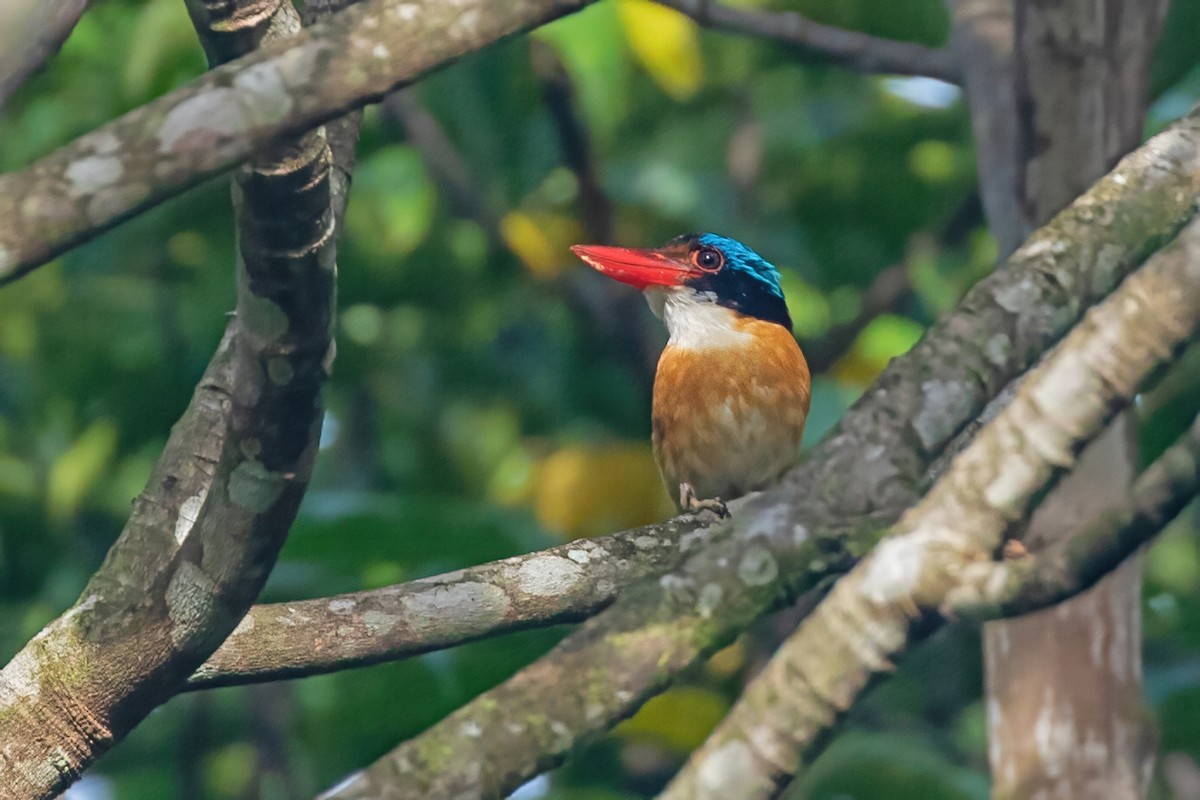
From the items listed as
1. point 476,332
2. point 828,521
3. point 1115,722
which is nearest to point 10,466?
point 476,332

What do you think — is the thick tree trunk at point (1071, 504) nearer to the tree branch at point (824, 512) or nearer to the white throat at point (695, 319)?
the white throat at point (695, 319)

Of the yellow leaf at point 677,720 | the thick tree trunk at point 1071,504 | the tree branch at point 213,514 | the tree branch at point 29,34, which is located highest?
the tree branch at point 29,34

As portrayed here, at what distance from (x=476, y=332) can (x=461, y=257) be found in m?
0.25

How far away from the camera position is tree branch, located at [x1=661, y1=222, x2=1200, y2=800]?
1.65m

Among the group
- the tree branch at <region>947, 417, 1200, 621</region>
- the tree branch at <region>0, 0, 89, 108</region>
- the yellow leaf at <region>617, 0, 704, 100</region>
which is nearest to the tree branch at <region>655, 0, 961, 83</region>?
the yellow leaf at <region>617, 0, 704, 100</region>

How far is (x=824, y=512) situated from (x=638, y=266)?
231 cm

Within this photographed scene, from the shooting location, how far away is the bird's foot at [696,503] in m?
3.48

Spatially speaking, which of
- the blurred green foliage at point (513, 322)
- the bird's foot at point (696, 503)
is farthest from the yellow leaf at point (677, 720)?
the bird's foot at point (696, 503)

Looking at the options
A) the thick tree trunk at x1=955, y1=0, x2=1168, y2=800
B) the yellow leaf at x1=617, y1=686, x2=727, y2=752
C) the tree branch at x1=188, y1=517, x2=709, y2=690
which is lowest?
the yellow leaf at x1=617, y1=686, x2=727, y2=752

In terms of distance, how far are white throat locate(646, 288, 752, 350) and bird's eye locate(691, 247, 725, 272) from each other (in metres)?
0.08

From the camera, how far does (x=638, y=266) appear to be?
4246 millimetres

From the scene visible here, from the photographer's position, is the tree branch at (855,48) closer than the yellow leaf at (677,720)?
Yes

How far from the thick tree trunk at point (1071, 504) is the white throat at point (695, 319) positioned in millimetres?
749

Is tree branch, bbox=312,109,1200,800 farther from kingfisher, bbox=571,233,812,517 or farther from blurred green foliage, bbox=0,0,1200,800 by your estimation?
blurred green foliage, bbox=0,0,1200,800
